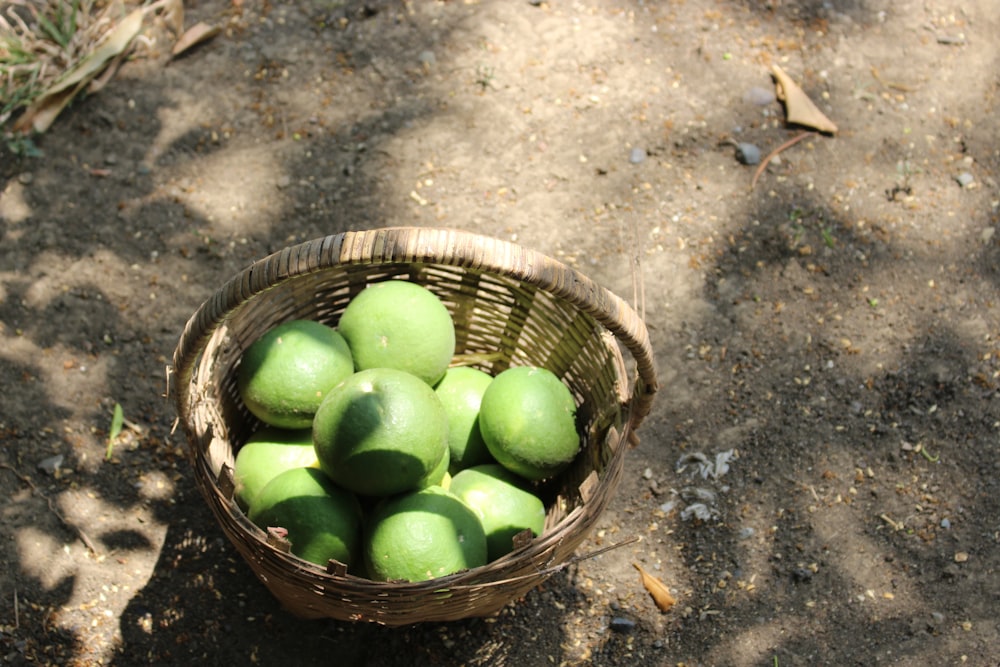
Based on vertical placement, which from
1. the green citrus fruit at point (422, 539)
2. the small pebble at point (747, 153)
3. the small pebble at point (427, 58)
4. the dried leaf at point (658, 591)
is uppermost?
the small pebble at point (427, 58)

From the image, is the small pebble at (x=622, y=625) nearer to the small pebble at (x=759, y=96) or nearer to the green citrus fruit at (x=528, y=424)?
the green citrus fruit at (x=528, y=424)

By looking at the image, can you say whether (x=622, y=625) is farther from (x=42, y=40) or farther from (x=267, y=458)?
(x=42, y=40)

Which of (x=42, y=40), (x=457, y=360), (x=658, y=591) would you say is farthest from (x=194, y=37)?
(x=658, y=591)

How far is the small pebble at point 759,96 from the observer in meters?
4.17

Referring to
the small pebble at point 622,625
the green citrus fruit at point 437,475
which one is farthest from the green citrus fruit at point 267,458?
the small pebble at point 622,625

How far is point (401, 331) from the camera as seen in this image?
8.82ft

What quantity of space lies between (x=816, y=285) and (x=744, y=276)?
290 millimetres

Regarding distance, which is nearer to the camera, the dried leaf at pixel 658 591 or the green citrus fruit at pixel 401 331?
the green citrus fruit at pixel 401 331

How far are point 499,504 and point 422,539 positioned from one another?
32 cm

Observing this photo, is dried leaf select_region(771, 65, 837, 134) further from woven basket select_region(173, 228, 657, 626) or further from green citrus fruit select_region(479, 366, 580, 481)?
green citrus fruit select_region(479, 366, 580, 481)

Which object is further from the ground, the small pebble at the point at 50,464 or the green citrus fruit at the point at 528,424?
the green citrus fruit at the point at 528,424

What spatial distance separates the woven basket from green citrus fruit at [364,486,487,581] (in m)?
0.09

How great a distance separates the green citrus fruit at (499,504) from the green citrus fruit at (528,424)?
0.06m

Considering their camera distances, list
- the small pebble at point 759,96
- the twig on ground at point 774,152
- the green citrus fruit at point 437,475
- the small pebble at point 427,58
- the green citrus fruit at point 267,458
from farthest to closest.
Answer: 1. the small pebble at point 427,58
2. the small pebble at point 759,96
3. the twig on ground at point 774,152
4. the green citrus fruit at point 267,458
5. the green citrus fruit at point 437,475
